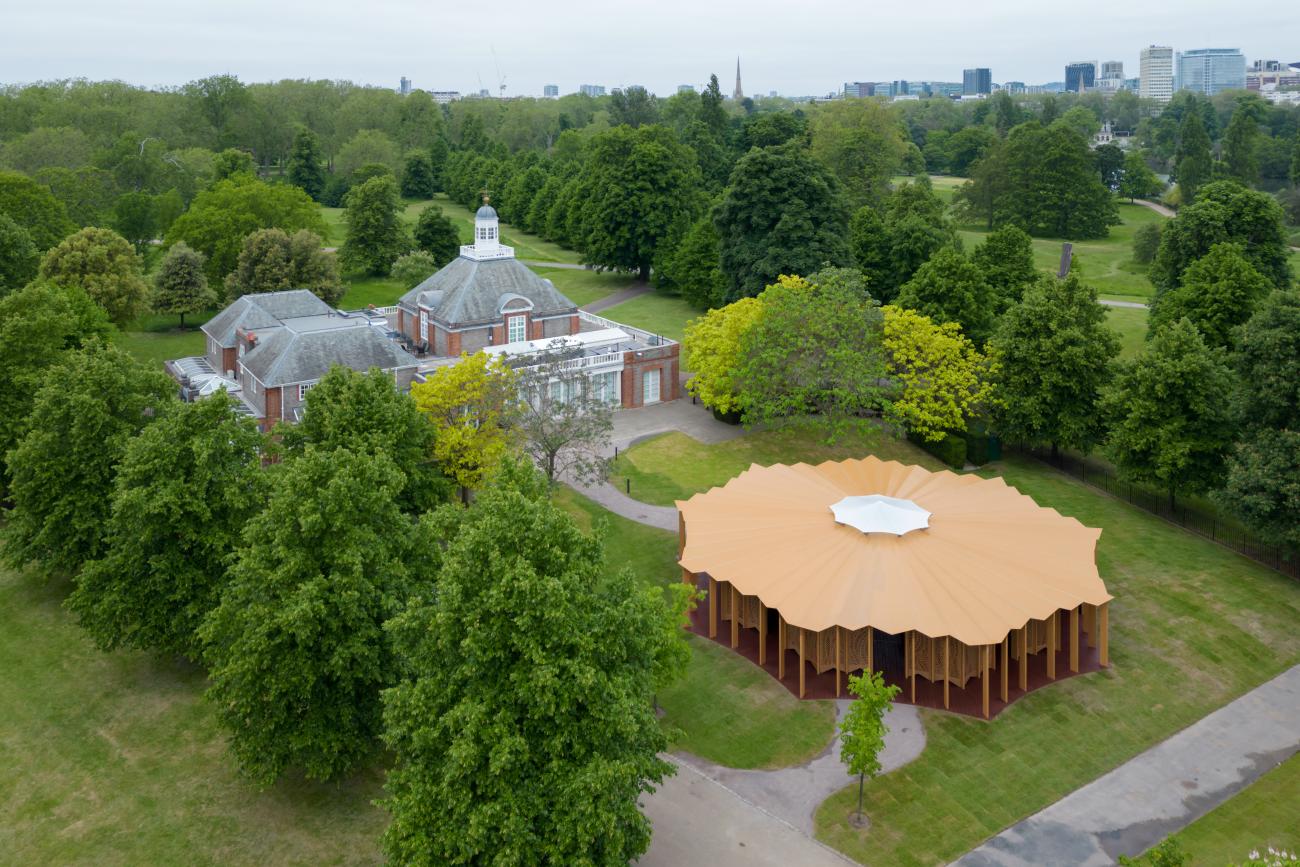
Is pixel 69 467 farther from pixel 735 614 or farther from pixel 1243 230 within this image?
pixel 1243 230

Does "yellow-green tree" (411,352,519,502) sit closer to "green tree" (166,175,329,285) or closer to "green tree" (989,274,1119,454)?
A: "green tree" (989,274,1119,454)

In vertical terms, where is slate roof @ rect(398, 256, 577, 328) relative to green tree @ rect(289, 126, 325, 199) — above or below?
below

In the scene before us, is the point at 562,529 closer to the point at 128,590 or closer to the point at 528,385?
the point at 128,590

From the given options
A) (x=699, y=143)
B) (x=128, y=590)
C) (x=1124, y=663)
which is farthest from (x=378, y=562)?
(x=699, y=143)

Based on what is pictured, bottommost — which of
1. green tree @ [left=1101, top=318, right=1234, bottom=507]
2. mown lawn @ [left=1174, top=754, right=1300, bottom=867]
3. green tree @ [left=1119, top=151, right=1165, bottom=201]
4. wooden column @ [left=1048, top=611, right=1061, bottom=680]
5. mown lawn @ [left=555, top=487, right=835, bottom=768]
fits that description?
mown lawn @ [left=1174, top=754, right=1300, bottom=867]

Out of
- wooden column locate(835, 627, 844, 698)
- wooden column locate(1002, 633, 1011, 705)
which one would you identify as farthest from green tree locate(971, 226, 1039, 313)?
wooden column locate(835, 627, 844, 698)

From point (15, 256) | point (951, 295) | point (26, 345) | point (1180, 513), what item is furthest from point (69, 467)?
point (1180, 513)
